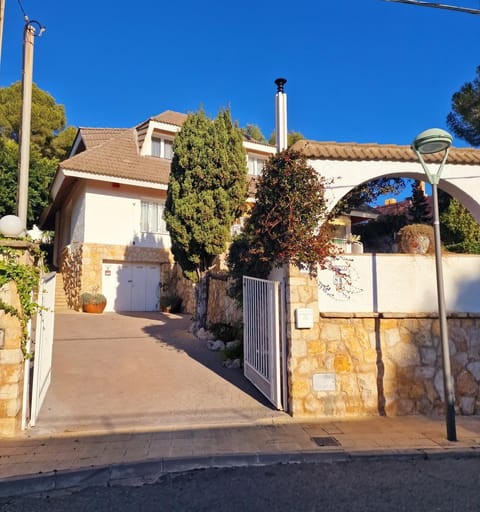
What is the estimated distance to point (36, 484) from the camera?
3.56 meters

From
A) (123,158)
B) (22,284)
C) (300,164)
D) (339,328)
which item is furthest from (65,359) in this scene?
(123,158)

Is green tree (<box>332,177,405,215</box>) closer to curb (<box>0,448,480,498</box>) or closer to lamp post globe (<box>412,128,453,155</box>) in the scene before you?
lamp post globe (<box>412,128,453,155</box>)

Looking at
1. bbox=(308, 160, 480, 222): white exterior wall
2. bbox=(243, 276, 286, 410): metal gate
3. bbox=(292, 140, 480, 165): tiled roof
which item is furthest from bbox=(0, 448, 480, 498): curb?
bbox=(292, 140, 480, 165): tiled roof

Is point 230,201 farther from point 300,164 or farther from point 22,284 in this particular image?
point 22,284

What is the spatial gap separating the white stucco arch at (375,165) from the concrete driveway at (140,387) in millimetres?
3481

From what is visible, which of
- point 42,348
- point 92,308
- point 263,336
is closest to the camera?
point 42,348

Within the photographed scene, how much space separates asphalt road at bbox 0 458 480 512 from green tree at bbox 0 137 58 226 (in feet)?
55.2

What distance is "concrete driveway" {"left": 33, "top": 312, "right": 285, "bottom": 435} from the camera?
5.24 meters

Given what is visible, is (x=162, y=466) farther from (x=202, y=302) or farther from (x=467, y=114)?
(x=467, y=114)

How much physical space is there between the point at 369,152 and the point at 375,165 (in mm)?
225

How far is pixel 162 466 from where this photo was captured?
3908mm

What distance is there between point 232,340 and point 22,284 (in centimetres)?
508

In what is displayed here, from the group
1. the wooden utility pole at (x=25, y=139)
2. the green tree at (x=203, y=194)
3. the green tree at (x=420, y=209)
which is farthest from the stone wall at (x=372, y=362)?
the green tree at (x=420, y=209)

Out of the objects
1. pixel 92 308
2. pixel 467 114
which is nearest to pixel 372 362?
pixel 92 308
